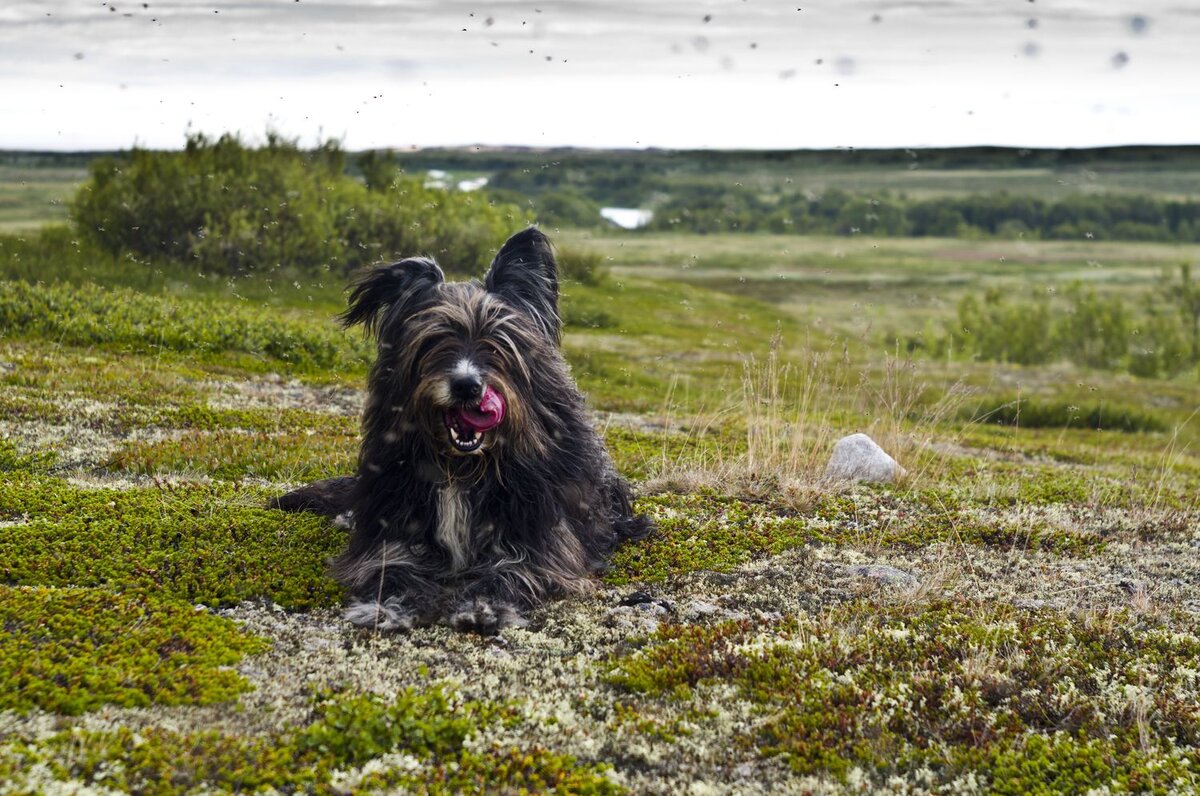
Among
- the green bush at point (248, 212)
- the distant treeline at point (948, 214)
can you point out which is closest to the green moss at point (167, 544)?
the green bush at point (248, 212)

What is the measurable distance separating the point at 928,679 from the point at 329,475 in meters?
8.03

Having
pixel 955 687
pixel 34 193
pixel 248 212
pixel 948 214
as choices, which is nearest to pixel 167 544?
pixel 955 687

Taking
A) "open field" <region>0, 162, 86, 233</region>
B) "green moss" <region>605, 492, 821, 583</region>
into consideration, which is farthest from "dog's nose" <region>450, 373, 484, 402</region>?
"open field" <region>0, 162, 86, 233</region>

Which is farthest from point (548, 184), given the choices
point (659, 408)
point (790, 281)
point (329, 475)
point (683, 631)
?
point (683, 631)

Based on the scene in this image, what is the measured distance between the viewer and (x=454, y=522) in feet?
28.1

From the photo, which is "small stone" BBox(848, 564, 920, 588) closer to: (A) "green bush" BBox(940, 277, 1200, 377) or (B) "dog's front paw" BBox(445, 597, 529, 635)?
(B) "dog's front paw" BBox(445, 597, 529, 635)

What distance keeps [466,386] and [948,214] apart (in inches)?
3823

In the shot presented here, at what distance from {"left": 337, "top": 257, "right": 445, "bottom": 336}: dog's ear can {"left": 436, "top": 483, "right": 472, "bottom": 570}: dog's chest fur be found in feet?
4.82

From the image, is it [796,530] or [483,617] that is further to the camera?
[796,530]

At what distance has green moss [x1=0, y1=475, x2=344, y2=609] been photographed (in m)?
8.66

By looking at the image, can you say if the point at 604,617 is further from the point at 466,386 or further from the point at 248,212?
the point at 248,212

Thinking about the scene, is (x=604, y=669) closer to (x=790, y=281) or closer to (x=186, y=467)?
Answer: (x=186, y=467)

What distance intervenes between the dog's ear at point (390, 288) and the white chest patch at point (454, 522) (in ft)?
4.84

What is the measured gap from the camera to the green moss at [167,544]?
28.4 feet
